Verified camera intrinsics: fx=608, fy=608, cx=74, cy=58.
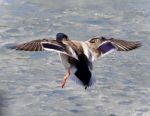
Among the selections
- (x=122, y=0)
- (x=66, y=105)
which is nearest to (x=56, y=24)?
(x=122, y=0)

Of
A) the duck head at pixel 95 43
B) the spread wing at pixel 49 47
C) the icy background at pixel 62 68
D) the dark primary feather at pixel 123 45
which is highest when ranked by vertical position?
the spread wing at pixel 49 47

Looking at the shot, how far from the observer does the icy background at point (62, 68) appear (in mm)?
5215

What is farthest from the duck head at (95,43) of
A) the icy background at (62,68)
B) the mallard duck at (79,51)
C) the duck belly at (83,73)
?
the icy background at (62,68)

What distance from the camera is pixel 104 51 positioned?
→ 13.2 ft

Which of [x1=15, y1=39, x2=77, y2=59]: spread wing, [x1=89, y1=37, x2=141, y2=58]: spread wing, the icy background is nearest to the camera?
[x1=15, y1=39, x2=77, y2=59]: spread wing

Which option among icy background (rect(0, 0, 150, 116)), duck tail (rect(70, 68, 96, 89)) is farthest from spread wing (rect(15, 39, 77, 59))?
icy background (rect(0, 0, 150, 116))

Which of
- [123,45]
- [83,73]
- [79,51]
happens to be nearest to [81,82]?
[83,73]

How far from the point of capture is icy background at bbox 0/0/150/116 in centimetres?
521

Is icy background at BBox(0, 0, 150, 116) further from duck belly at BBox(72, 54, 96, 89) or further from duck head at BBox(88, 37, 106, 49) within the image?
duck head at BBox(88, 37, 106, 49)

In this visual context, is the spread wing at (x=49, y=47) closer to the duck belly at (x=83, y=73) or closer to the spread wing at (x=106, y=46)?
the duck belly at (x=83, y=73)

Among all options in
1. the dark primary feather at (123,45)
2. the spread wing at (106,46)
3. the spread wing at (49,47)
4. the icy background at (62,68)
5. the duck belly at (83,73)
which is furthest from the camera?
the icy background at (62,68)

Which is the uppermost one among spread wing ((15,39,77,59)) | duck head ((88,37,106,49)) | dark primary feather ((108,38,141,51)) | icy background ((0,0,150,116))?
spread wing ((15,39,77,59))

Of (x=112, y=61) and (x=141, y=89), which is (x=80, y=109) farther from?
(x=112, y=61)

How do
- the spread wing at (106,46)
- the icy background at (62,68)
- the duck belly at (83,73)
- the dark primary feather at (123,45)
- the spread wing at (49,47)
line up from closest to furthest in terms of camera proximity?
the spread wing at (49,47)
the duck belly at (83,73)
the spread wing at (106,46)
the dark primary feather at (123,45)
the icy background at (62,68)
